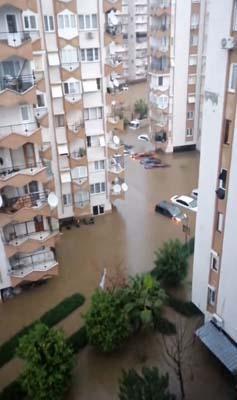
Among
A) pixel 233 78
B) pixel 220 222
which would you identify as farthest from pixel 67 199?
pixel 233 78

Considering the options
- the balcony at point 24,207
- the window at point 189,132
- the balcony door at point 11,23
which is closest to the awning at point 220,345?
the balcony at point 24,207

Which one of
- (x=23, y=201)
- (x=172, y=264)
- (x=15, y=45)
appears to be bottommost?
(x=172, y=264)

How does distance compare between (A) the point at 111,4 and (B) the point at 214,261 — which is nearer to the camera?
(B) the point at 214,261

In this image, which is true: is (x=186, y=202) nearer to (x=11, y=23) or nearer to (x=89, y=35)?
(x=89, y=35)

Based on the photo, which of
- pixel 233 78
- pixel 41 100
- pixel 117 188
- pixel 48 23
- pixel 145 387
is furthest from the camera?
pixel 117 188

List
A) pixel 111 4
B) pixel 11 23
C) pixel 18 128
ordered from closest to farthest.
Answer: pixel 11 23 → pixel 18 128 → pixel 111 4

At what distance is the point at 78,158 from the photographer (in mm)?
30531

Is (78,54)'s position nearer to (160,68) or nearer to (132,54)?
(160,68)

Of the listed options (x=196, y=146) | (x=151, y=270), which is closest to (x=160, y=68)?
(x=196, y=146)

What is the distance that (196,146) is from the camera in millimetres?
48875

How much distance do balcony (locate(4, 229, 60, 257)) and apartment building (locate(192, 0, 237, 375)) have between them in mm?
9280

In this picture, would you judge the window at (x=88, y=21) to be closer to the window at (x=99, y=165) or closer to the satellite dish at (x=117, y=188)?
the window at (x=99, y=165)

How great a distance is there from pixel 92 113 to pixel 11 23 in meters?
11.6

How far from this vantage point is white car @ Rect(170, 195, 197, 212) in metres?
35.0
